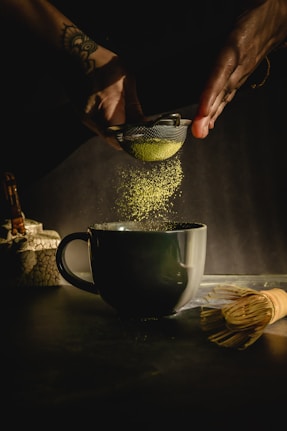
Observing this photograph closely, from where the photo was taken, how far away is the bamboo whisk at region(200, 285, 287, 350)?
51cm

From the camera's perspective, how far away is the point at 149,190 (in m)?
0.98

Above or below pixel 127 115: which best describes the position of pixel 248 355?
below

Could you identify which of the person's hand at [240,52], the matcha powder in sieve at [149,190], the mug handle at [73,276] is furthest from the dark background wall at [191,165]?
the mug handle at [73,276]

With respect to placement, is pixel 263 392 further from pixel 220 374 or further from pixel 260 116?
pixel 260 116

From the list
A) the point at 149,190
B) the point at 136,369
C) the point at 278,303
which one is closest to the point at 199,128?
the point at 149,190

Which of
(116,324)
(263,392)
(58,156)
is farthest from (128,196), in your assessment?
(263,392)

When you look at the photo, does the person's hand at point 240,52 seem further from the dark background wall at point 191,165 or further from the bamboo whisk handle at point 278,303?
the bamboo whisk handle at point 278,303

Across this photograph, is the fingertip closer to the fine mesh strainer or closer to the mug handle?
the fine mesh strainer

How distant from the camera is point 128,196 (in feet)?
3.42

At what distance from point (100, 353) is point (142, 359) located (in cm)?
5

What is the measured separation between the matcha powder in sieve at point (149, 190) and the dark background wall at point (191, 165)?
17mm

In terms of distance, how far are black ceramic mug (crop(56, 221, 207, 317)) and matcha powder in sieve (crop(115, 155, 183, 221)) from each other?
41 cm

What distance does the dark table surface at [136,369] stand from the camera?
1.16ft

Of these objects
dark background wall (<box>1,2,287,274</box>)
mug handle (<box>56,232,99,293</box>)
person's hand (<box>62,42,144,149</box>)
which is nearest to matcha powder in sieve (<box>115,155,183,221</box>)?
dark background wall (<box>1,2,287,274</box>)
